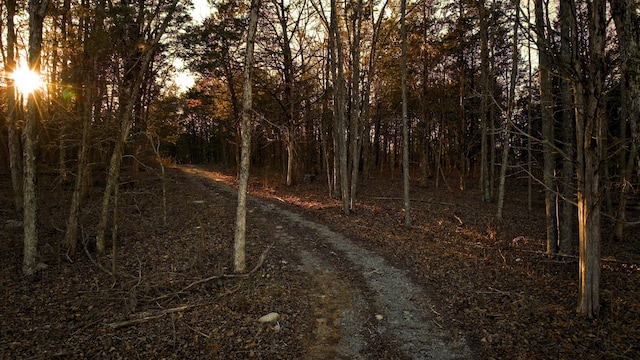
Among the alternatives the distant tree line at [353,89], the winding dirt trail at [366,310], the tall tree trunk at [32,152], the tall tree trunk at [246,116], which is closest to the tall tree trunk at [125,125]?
the distant tree line at [353,89]

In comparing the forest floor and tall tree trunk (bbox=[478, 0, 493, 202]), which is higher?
tall tree trunk (bbox=[478, 0, 493, 202])

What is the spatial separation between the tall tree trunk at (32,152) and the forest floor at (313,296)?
0.61 meters

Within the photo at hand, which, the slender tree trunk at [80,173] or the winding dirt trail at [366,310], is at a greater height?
the slender tree trunk at [80,173]

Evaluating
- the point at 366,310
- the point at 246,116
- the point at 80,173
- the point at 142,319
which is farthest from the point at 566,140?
the point at 80,173

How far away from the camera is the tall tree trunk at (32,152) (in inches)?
327

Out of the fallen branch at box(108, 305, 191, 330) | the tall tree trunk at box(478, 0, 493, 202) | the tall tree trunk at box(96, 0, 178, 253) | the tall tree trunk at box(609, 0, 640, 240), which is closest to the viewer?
the tall tree trunk at box(609, 0, 640, 240)

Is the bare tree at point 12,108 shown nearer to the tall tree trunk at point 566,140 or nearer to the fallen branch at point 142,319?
the fallen branch at point 142,319

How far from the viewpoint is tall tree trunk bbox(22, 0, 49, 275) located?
8305mm

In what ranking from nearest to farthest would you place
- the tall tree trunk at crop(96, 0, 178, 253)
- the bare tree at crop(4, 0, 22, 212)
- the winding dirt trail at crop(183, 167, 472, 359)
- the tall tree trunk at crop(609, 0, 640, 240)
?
the winding dirt trail at crop(183, 167, 472, 359) < the tall tree trunk at crop(609, 0, 640, 240) < the tall tree trunk at crop(96, 0, 178, 253) < the bare tree at crop(4, 0, 22, 212)

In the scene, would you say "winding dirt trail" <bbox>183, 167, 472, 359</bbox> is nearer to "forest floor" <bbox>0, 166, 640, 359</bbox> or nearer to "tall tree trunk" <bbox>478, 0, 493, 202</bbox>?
"forest floor" <bbox>0, 166, 640, 359</bbox>

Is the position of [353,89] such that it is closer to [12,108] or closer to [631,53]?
[631,53]

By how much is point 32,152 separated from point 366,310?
9.11 m

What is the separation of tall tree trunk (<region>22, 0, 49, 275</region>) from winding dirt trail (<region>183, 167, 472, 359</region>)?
6476 millimetres

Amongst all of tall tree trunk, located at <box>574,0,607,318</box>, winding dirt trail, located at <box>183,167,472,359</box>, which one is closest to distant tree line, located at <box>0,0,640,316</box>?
tall tree trunk, located at <box>574,0,607,318</box>
